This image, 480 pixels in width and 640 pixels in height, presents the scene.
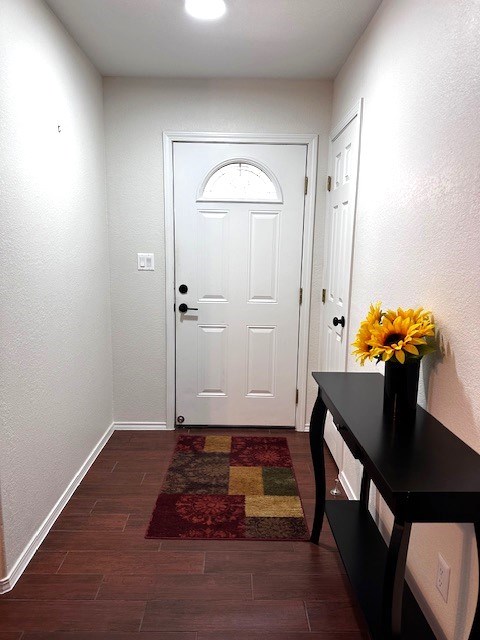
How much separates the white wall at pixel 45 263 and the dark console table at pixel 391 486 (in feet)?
4.07

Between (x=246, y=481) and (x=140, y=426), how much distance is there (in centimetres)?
107

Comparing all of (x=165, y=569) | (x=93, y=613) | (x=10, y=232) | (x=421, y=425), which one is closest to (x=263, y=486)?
(x=165, y=569)

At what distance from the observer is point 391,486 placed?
1.04 meters

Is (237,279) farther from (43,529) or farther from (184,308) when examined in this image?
(43,529)

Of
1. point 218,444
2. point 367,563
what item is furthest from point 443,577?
point 218,444

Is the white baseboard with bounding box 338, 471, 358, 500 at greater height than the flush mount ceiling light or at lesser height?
lesser

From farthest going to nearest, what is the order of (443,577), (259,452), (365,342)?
(259,452) < (365,342) < (443,577)

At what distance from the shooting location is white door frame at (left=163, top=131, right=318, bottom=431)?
3029mm

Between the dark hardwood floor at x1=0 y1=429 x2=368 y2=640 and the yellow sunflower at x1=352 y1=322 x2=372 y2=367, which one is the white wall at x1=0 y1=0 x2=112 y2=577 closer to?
the dark hardwood floor at x1=0 y1=429 x2=368 y2=640

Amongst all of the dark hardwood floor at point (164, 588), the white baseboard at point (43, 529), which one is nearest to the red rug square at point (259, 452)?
the dark hardwood floor at point (164, 588)

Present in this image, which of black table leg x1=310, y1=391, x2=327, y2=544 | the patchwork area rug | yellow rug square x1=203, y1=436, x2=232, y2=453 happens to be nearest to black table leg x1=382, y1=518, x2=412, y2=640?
black table leg x1=310, y1=391, x2=327, y2=544

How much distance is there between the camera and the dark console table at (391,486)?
103 cm

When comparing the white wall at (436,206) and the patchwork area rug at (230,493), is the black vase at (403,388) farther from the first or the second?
the patchwork area rug at (230,493)

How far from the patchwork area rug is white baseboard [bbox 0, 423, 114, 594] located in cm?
Answer: 48
